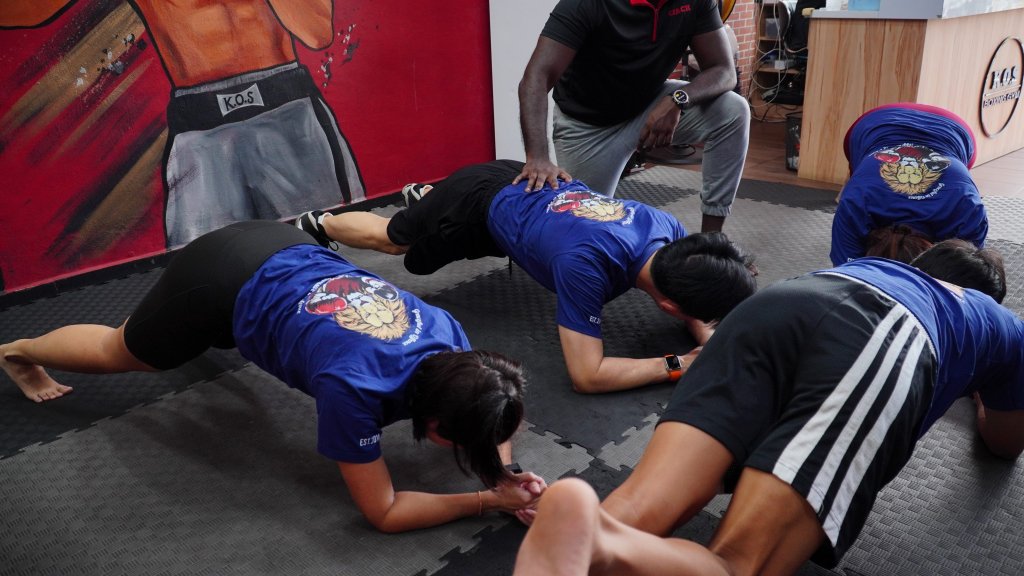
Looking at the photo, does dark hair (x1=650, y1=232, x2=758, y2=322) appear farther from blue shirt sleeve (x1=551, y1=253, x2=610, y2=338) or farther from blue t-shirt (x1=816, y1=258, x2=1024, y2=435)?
blue t-shirt (x1=816, y1=258, x2=1024, y2=435)

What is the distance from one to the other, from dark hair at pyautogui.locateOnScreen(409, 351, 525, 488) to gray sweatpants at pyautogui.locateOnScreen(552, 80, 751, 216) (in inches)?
68.9

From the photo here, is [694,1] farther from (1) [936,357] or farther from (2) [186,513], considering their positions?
(2) [186,513]

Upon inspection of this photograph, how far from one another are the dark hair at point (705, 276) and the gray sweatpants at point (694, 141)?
1058 millimetres

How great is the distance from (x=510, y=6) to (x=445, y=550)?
323 cm

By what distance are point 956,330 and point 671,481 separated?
2.15 feet

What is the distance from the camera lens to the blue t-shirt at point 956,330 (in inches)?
55.5

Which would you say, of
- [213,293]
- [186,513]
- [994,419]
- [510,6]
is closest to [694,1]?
[510,6]

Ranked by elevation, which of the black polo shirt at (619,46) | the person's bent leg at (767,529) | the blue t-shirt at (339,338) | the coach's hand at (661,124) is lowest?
the person's bent leg at (767,529)

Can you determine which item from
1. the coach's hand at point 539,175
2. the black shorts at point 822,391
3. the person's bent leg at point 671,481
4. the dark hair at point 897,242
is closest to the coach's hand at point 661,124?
the coach's hand at point 539,175

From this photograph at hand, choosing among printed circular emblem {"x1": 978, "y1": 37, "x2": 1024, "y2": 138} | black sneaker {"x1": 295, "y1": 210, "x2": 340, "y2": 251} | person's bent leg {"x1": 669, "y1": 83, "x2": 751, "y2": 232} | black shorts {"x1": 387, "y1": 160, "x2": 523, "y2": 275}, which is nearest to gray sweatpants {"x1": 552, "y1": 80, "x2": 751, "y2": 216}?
person's bent leg {"x1": 669, "y1": 83, "x2": 751, "y2": 232}

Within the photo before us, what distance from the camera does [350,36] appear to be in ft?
12.1

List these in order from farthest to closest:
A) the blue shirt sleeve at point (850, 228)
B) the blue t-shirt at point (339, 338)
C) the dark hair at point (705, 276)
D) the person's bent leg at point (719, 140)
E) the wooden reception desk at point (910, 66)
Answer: the wooden reception desk at point (910, 66) < the person's bent leg at point (719, 140) < the blue shirt sleeve at point (850, 228) < the dark hair at point (705, 276) < the blue t-shirt at point (339, 338)

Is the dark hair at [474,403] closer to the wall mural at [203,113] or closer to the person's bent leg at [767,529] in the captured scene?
the person's bent leg at [767,529]

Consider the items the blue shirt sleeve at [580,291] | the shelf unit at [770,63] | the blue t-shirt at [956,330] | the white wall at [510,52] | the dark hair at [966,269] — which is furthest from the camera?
the shelf unit at [770,63]
